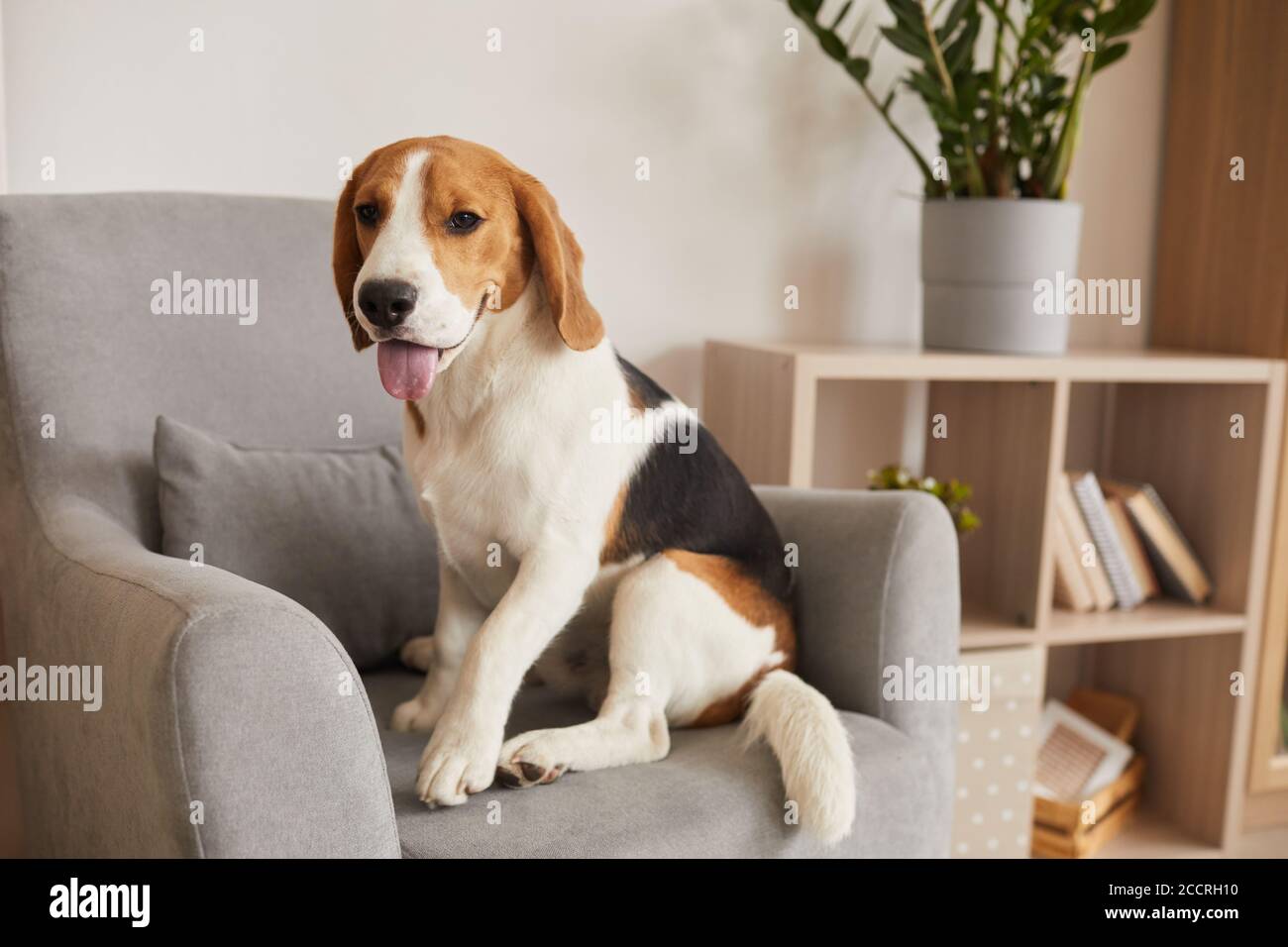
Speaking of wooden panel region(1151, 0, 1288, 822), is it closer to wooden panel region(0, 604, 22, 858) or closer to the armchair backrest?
the armchair backrest

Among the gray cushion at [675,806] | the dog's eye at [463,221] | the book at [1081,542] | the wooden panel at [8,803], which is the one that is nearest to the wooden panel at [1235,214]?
the book at [1081,542]

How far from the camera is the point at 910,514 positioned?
1.60 m

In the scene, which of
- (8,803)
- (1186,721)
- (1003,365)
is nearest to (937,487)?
(1003,365)

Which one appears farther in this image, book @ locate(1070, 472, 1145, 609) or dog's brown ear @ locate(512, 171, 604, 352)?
book @ locate(1070, 472, 1145, 609)

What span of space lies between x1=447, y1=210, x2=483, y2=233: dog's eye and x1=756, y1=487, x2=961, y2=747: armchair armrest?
712 millimetres

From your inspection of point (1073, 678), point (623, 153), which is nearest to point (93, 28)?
point (623, 153)

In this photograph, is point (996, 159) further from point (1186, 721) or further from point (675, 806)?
point (675, 806)

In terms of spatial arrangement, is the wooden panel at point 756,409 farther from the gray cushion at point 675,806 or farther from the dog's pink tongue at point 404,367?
the dog's pink tongue at point 404,367

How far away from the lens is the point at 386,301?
118 centimetres

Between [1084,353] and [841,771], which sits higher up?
[1084,353]

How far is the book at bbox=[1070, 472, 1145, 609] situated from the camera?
2461 millimetres

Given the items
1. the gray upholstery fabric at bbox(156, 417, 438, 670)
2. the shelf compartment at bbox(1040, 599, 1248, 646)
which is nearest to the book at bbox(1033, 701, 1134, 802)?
the shelf compartment at bbox(1040, 599, 1248, 646)

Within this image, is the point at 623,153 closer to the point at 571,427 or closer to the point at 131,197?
the point at 131,197
